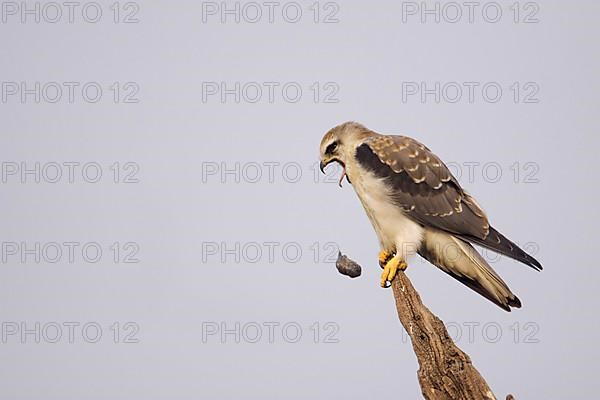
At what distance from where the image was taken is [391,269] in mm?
5238

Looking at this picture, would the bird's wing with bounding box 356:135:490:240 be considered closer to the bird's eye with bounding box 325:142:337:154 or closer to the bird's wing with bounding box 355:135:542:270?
the bird's wing with bounding box 355:135:542:270

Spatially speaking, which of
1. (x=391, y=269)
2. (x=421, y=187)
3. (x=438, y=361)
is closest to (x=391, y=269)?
(x=391, y=269)

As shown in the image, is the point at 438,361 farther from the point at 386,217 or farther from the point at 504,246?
the point at 386,217

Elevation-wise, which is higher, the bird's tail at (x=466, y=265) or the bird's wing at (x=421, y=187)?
the bird's wing at (x=421, y=187)

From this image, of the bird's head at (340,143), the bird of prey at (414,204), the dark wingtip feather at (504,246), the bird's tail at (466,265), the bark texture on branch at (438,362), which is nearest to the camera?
the bark texture on branch at (438,362)

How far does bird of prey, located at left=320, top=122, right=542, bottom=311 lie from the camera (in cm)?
550

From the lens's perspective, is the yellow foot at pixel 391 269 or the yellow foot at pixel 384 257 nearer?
the yellow foot at pixel 391 269

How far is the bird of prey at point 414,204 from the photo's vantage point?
5.50 meters

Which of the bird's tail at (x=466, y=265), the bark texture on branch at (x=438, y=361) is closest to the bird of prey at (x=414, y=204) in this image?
the bird's tail at (x=466, y=265)

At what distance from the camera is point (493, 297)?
544cm

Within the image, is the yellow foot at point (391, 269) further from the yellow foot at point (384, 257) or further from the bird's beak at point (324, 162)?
the bird's beak at point (324, 162)

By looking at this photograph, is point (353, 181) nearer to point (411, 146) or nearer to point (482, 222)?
point (411, 146)

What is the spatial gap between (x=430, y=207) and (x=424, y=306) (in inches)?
44.6

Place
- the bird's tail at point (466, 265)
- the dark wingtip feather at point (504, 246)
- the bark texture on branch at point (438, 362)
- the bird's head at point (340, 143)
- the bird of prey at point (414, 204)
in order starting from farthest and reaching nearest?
the bird's head at point (340, 143), the bird of prey at point (414, 204), the bird's tail at point (466, 265), the dark wingtip feather at point (504, 246), the bark texture on branch at point (438, 362)
